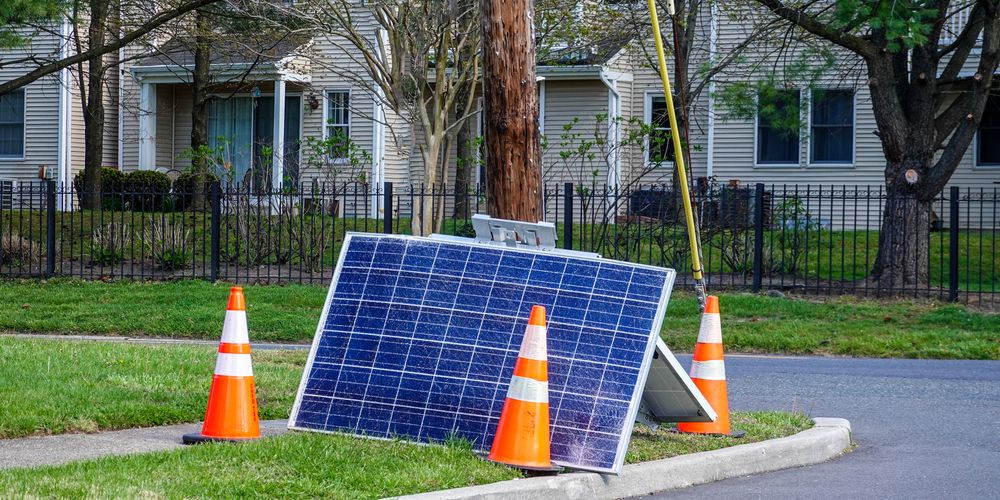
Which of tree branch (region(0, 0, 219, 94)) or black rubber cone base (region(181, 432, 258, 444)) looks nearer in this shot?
black rubber cone base (region(181, 432, 258, 444))

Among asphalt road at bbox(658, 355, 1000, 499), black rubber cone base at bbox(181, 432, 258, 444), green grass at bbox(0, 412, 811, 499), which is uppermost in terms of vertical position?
green grass at bbox(0, 412, 811, 499)

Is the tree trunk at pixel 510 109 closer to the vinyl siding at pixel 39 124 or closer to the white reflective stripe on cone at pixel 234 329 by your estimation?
the white reflective stripe on cone at pixel 234 329

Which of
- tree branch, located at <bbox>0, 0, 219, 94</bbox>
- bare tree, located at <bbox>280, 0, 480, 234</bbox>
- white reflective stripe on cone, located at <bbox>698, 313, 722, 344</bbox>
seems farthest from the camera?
bare tree, located at <bbox>280, 0, 480, 234</bbox>

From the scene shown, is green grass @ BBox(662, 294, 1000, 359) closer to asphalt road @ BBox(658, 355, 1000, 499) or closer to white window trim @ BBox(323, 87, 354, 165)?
asphalt road @ BBox(658, 355, 1000, 499)

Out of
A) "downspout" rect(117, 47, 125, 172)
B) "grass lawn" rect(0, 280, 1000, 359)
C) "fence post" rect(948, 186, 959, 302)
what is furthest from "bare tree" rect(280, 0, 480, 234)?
"downspout" rect(117, 47, 125, 172)

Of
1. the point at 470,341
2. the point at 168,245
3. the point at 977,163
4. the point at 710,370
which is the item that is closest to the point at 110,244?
the point at 168,245

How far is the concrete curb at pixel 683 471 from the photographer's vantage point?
5652 millimetres

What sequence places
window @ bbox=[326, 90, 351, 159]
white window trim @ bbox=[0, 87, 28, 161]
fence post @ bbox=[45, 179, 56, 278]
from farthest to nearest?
white window trim @ bbox=[0, 87, 28, 161] < window @ bbox=[326, 90, 351, 159] < fence post @ bbox=[45, 179, 56, 278]

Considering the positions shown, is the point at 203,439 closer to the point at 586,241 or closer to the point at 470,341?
the point at 470,341

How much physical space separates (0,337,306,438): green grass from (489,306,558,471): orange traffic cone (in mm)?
2710

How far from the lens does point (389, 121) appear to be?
29266mm

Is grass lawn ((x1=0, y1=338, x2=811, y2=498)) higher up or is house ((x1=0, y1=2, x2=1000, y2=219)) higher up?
house ((x1=0, y1=2, x2=1000, y2=219))

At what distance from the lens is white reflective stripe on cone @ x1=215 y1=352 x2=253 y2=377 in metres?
6.50

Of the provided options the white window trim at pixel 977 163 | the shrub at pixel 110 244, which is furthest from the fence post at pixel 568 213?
the white window trim at pixel 977 163
